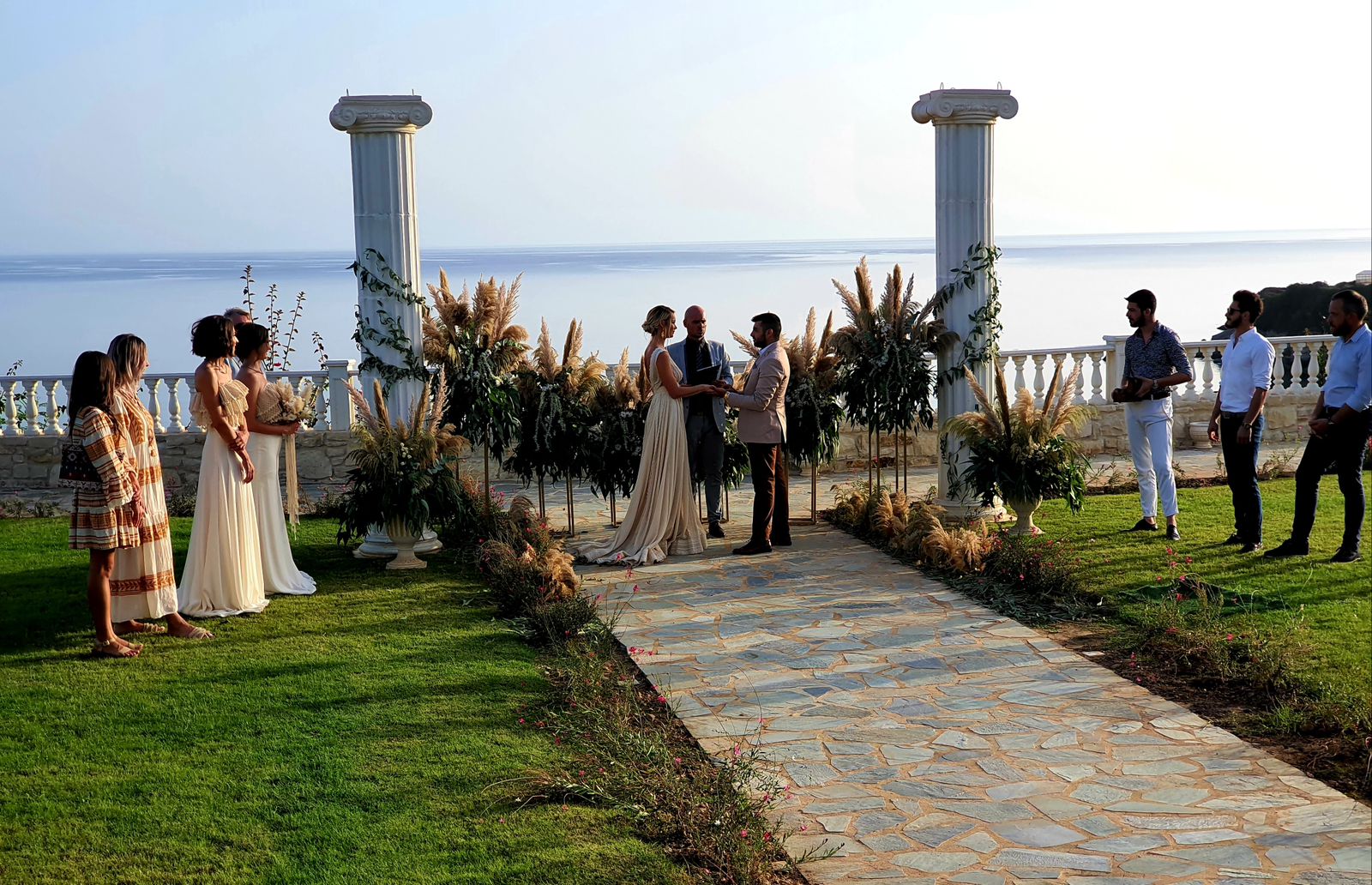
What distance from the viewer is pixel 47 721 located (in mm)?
6414

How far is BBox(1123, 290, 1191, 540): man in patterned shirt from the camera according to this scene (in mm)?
9953

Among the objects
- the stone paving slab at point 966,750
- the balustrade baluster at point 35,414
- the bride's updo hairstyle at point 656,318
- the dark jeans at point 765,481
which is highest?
the bride's updo hairstyle at point 656,318

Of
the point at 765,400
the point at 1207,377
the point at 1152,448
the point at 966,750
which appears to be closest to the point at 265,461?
the point at 765,400

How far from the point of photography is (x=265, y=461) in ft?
29.2

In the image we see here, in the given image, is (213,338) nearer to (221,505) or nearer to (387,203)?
(221,505)

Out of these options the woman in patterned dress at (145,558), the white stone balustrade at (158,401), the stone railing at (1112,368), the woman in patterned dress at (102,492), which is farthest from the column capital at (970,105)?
the white stone balustrade at (158,401)

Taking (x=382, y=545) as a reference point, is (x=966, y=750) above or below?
below

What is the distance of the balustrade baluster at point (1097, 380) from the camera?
601 inches

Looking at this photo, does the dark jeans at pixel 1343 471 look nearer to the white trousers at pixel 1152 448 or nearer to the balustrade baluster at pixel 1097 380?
the white trousers at pixel 1152 448

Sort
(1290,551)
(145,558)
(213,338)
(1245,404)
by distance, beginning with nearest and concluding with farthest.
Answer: (145,558)
(213,338)
(1290,551)
(1245,404)

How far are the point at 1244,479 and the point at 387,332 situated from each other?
6.99 meters

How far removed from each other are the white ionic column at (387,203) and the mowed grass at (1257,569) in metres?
5.71

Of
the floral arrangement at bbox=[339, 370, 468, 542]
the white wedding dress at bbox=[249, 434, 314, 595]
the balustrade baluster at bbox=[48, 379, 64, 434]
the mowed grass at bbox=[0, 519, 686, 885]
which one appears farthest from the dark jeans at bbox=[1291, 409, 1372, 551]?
the balustrade baluster at bbox=[48, 379, 64, 434]

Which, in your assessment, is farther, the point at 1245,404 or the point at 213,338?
the point at 1245,404
